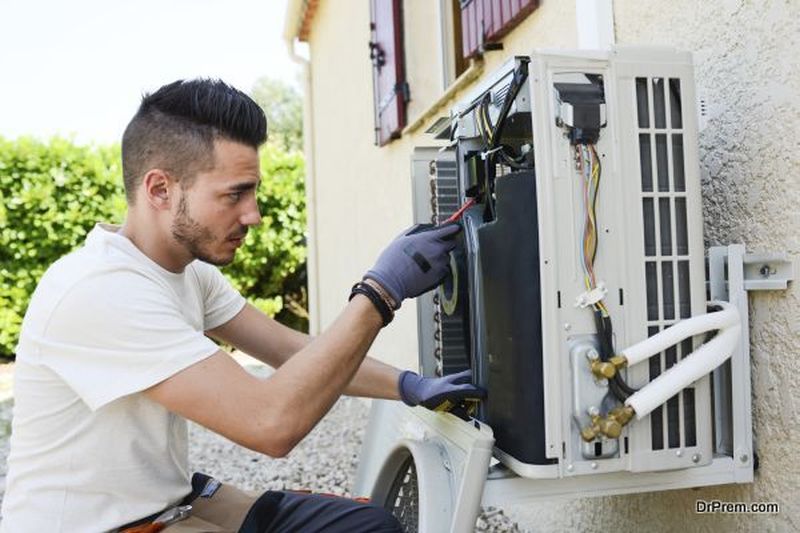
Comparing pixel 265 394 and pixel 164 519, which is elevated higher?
pixel 265 394

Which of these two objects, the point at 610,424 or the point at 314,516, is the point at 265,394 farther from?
the point at 610,424

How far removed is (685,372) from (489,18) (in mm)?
1868

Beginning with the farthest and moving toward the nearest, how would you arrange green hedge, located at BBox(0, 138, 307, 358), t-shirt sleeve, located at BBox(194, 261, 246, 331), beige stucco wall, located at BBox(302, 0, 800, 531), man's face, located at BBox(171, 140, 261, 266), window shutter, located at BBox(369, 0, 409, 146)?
1. green hedge, located at BBox(0, 138, 307, 358)
2. window shutter, located at BBox(369, 0, 409, 146)
3. t-shirt sleeve, located at BBox(194, 261, 246, 331)
4. man's face, located at BBox(171, 140, 261, 266)
5. beige stucco wall, located at BBox(302, 0, 800, 531)

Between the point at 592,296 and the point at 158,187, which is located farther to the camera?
the point at 158,187

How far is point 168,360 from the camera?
1.42m

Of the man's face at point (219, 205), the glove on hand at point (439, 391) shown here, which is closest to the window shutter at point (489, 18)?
the man's face at point (219, 205)

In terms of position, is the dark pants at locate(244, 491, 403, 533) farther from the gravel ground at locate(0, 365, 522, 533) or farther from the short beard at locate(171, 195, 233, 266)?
the gravel ground at locate(0, 365, 522, 533)

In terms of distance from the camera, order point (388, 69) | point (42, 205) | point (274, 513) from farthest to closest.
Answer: point (42, 205), point (388, 69), point (274, 513)

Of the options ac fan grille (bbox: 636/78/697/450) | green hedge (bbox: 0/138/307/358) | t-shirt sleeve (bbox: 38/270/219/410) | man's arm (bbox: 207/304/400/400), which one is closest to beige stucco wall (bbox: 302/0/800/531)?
ac fan grille (bbox: 636/78/697/450)

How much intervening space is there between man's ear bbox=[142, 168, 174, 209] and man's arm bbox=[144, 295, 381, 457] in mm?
415

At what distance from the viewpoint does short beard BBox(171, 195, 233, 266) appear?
1.64 m

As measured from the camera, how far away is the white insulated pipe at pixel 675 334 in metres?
1.28

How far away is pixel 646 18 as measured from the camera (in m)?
1.85

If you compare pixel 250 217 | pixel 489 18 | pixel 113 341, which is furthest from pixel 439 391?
pixel 489 18
